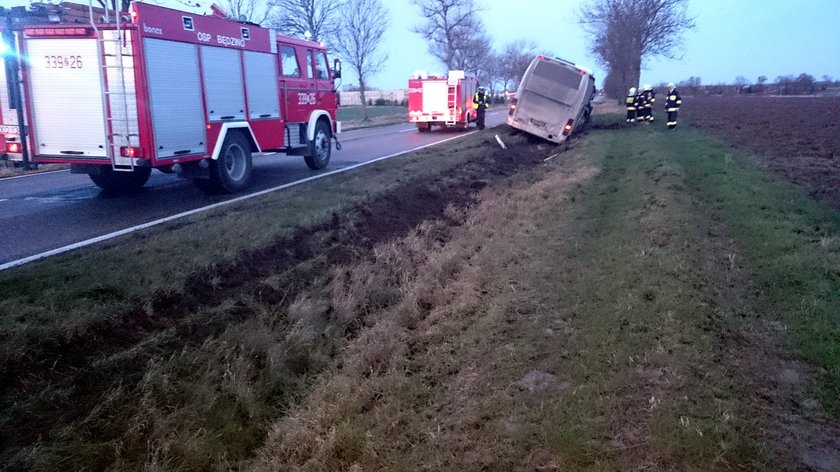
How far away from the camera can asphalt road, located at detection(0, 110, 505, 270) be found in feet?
24.8

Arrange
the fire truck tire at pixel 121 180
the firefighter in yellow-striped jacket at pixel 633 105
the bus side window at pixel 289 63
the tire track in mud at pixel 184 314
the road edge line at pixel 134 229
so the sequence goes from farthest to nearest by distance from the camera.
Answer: the firefighter in yellow-striped jacket at pixel 633 105, the bus side window at pixel 289 63, the fire truck tire at pixel 121 180, the road edge line at pixel 134 229, the tire track in mud at pixel 184 314

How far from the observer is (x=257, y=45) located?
39.3 ft

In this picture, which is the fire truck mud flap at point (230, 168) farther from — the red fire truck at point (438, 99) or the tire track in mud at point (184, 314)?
the red fire truck at point (438, 99)

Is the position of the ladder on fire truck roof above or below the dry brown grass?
above

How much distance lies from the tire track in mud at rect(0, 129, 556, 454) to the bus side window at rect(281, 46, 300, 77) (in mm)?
4152

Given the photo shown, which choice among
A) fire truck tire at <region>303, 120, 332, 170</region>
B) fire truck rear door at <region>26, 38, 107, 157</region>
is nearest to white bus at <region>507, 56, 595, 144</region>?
fire truck tire at <region>303, 120, 332, 170</region>

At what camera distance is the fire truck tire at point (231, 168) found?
430 inches

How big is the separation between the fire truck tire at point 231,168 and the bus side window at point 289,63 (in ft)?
7.30

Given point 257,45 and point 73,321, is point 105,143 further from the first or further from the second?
point 73,321

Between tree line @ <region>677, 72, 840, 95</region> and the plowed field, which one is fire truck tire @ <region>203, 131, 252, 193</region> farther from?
tree line @ <region>677, 72, 840, 95</region>

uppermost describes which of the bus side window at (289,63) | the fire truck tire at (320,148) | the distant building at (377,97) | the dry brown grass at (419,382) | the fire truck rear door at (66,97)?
the distant building at (377,97)

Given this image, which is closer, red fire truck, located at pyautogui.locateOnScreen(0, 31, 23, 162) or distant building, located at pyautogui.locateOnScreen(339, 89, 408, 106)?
red fire truck, located at pyautogui.locateOnScreen(0, 31, 23, 162)

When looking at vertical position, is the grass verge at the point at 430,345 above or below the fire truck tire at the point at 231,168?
below

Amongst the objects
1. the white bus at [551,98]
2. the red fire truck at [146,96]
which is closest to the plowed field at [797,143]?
the white bus at [551,98]
